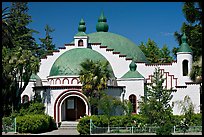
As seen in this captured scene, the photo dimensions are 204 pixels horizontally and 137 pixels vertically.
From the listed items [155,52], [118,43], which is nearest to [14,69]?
[118,43]

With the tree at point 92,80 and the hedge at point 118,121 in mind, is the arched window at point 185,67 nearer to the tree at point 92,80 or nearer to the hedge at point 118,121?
the hedge at point 118,121

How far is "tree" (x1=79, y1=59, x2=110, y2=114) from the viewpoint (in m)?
28.6

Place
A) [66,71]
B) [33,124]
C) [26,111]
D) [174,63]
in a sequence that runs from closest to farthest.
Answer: [33,124]
[26,111]
[66,71]
[174,63]

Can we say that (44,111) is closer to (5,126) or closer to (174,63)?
(5,126)

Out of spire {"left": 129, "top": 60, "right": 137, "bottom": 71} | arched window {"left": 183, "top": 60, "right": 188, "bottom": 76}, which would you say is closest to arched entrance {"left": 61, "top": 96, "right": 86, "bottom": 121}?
spire {"left": 129, "top": 60, "right": 137, "bottom": 71}

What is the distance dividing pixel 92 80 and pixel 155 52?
2681cm

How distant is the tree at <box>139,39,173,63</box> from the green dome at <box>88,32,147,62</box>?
1387cm

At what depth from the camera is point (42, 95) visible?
31.0 metres

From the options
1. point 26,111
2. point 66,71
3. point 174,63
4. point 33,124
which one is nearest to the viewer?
point 33,124

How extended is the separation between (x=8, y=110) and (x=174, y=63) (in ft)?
47.1

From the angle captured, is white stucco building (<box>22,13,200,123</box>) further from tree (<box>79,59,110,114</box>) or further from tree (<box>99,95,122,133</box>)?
tree (<box>99,95,122,133</box>)

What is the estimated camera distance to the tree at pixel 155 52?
2073 inches

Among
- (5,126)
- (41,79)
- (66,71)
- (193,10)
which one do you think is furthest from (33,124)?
(193,10)

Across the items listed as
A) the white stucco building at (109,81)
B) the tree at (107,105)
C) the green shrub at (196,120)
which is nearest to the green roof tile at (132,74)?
the white stucco building at (109,81)
